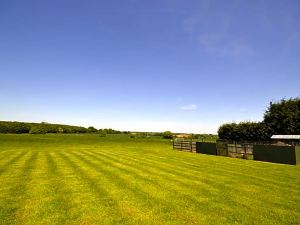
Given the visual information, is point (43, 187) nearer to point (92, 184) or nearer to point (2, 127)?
point (92, 184)

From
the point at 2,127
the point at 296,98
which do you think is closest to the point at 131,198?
the point at 296,98

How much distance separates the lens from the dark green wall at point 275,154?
25319 mm

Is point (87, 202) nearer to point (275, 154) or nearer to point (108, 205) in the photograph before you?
point (108, 205)

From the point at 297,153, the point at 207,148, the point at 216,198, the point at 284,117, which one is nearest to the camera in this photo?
the point at 216,198

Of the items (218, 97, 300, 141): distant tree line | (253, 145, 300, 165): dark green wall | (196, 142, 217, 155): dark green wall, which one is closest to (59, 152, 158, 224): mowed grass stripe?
(253, 145, 300, 165): dark green wall

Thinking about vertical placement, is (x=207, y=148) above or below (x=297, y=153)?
above

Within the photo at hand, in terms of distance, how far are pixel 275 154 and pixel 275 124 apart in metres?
39.2

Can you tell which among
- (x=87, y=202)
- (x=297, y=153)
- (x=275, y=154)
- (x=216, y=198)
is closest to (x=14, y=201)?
(x=87, y=202)

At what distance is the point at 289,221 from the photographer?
334 inches

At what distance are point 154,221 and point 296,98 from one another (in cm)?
6614

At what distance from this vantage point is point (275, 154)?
89.1ft

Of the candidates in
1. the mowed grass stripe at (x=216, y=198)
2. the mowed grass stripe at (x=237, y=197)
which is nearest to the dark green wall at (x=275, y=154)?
the mowed grass stripe at (x=237, y=197)

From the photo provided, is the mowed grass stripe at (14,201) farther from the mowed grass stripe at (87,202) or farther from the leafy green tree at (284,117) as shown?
the leafy green tree at (284,117)

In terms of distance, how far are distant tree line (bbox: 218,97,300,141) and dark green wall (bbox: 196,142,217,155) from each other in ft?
95.7
